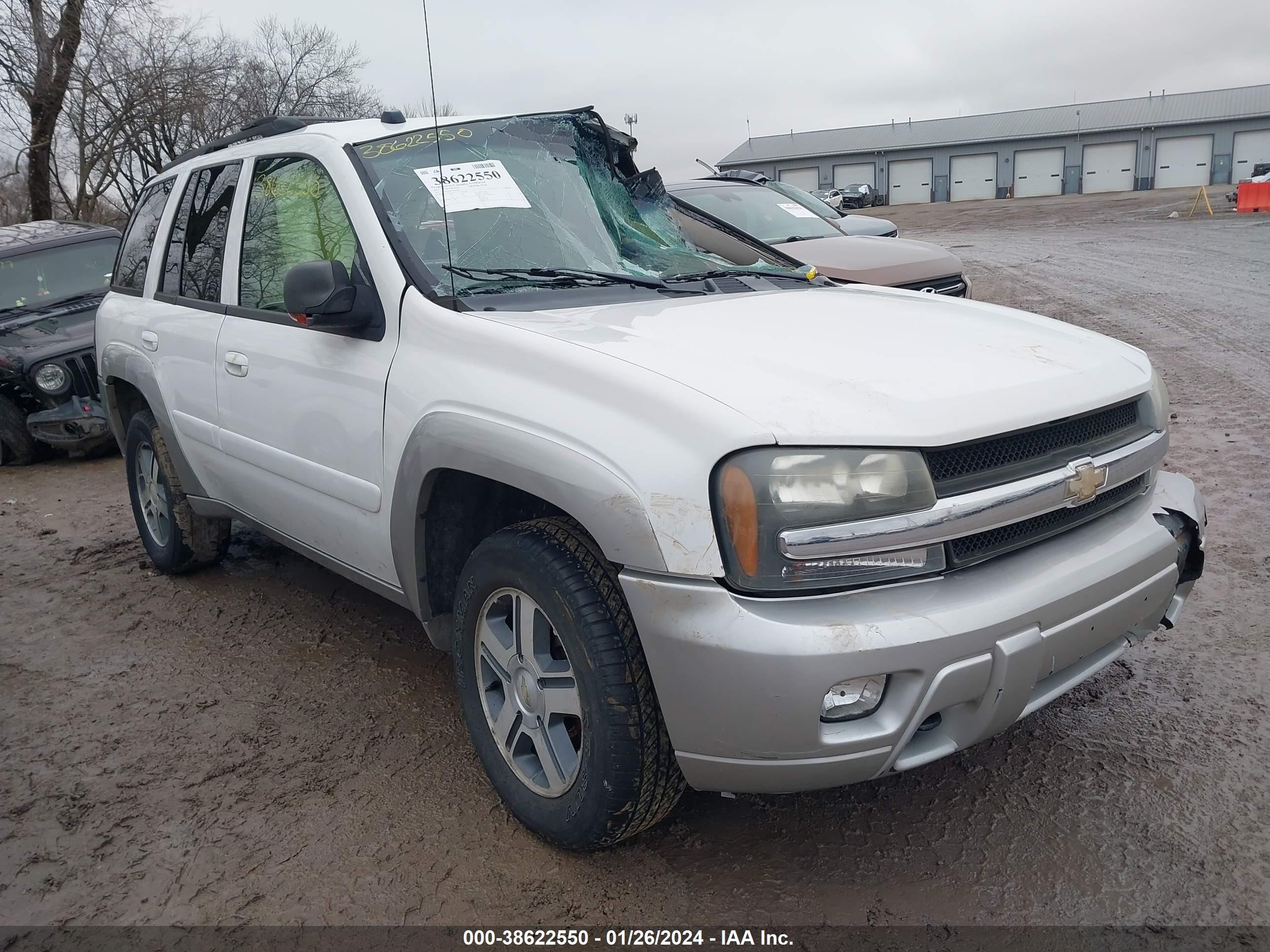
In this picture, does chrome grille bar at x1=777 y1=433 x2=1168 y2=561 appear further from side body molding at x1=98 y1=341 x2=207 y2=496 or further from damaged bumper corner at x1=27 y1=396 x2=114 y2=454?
damaged bumper corner at x1=27 y1=396 x2=114 y2=454

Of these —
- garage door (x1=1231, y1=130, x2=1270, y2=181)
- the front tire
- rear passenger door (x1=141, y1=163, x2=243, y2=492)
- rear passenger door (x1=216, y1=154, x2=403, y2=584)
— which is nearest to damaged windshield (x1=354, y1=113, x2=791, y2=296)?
rear passenger door (x1=216, y1=154, x2=403, y2=584)

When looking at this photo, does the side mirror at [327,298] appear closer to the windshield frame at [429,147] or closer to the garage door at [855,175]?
the windshield frame at [429,147]

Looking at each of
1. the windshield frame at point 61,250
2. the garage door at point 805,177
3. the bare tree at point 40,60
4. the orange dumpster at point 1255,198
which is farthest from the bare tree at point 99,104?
the garage door at point 805,177

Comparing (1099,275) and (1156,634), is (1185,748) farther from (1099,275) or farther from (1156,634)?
(1099,275)

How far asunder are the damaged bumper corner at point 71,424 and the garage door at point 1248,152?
54.7m

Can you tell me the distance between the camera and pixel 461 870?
2.57 meters

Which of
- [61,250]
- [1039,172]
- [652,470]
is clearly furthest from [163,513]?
[1039,172]

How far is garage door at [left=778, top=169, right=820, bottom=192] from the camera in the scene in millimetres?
57281

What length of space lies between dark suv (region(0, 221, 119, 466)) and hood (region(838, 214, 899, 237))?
19.1 feet

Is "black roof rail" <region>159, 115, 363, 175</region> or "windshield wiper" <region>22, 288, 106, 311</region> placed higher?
"black roof rail" <region>159, 115, 363, 175</region>

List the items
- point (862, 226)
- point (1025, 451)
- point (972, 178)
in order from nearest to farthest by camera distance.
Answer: point (1025, 451)
point (862, 226)
point (972, 178)

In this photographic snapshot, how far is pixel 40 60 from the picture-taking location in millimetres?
19656

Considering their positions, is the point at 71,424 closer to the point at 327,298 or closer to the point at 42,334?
the point at 42,334

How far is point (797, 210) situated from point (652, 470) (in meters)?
6.82
